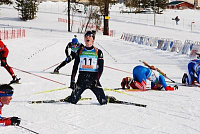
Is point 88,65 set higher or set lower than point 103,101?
higher

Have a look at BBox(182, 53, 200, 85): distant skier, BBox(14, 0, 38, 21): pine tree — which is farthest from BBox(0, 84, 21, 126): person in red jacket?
BBox(14, 0, 38, 21): pine tree

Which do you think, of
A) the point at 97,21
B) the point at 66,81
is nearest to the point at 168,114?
the point at 66,81

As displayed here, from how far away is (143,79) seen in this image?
9836mm

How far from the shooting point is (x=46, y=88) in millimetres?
10422

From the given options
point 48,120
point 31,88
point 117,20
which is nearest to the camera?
point 48,120

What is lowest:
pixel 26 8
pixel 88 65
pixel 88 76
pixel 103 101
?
pixel 103 101

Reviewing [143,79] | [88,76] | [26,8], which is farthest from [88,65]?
[26,8]

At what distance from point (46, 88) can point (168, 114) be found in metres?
4.32

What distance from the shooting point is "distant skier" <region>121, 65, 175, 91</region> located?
9.77m

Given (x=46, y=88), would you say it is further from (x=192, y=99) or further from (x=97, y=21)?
(x=97, y=21)

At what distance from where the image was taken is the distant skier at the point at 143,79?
9773 millimetres

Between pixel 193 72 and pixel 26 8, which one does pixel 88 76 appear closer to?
pixel 193 72

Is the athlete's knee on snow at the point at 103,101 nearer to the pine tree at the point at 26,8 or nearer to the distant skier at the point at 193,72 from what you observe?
the distant skier at the point at 193,72

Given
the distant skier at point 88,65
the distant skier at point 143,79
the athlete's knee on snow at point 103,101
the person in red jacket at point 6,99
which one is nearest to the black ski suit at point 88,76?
the distant skier at point 88,65
